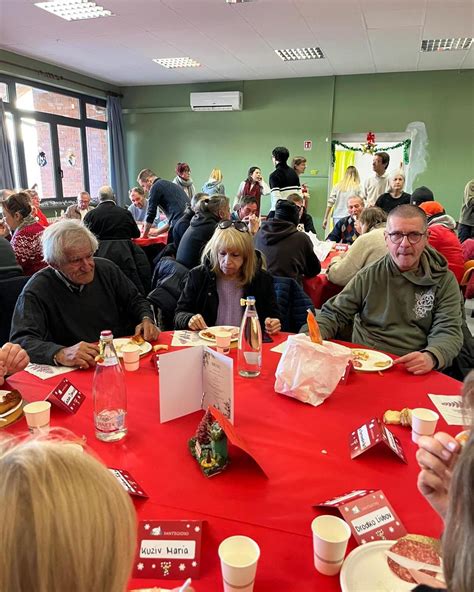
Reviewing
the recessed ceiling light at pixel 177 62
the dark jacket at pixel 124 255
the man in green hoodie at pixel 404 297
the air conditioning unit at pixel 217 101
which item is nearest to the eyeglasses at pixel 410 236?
the man in green hoodie at pixel 404 297

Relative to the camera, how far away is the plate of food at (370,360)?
1.64 metres

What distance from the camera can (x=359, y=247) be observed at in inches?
122

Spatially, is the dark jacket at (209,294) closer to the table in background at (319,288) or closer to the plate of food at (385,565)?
the table in background at (319,288)

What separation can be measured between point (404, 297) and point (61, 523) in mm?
1893

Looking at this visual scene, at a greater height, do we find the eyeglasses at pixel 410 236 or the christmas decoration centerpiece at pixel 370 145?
the christmas decoration centerpiece at pixel 370 145

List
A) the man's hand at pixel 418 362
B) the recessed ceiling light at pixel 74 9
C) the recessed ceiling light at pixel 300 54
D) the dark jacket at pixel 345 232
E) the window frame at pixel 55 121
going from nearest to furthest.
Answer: the man's hand at pixel 418 362, the recessed ceiling light at pixel 74 9, the dark jacket at pixel 345 232, the recessed ceiling light at pixel 300 54, the window frame at pixel 55 121

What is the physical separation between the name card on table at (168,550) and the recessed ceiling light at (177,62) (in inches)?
284

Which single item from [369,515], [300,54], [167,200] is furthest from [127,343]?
[300,54]

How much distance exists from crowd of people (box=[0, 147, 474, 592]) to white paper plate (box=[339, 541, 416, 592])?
0.44 feet

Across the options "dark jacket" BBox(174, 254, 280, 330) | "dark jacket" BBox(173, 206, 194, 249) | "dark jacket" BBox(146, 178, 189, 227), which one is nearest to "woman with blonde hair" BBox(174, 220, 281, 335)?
"dark jacket" BBox(174, 254, 280, 330)

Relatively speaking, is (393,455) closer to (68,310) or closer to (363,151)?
(68,310)

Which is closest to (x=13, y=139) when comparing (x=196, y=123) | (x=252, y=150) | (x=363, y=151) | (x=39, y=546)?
(x=196, y=123)

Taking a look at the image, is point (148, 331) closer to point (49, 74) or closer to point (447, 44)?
point (447, 44)

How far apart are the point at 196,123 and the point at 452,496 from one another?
9.11 m
